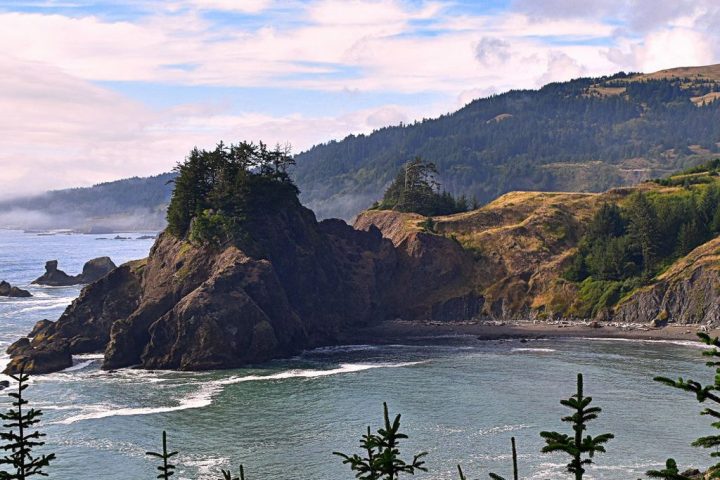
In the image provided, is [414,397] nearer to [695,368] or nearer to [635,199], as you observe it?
[695,368]

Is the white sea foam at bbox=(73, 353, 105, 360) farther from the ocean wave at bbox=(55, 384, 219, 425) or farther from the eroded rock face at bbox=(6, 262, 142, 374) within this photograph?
the ocean wave at bbox=(55, 384, 219, 425)

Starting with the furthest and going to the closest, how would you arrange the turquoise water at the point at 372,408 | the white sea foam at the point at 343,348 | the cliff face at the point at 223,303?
the white sea foam at the point at 343,348 → the cliff face at the point at 223,303 → the turquoise water at the point at 372,408

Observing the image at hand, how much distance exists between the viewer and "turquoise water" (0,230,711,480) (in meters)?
78.0

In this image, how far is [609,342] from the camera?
13175 cm

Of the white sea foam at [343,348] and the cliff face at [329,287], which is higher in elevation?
the cliff face at [329,287]

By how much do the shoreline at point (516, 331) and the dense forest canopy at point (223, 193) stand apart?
85.4 ft

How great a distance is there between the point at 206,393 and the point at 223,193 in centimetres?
4625

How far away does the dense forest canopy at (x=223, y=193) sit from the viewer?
13862 cm

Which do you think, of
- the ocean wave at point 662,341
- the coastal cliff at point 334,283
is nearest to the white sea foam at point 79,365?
the coastal cliff at point 334,283

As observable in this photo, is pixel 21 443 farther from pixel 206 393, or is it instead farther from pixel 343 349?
pixel 343 349

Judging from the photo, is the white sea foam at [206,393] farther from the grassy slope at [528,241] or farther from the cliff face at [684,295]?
the cliff face at [684,295]

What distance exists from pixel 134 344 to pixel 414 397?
1766 inches

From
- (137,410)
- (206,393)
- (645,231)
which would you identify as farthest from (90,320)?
(645,231)

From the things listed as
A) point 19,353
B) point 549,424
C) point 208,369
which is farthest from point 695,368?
point 19,353
